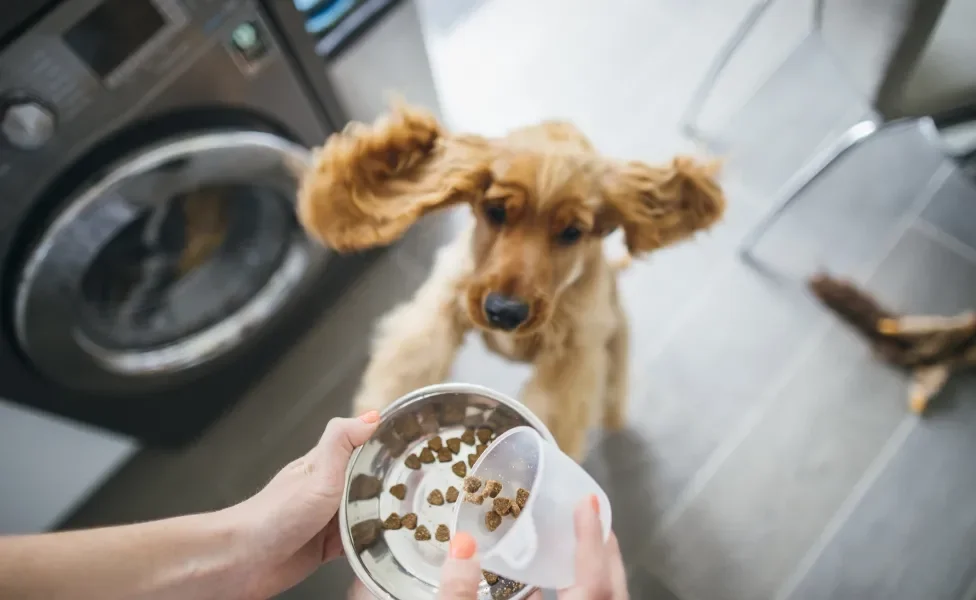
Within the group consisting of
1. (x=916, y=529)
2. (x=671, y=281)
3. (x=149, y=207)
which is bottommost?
(x=916, y=529)

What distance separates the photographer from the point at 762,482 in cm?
116

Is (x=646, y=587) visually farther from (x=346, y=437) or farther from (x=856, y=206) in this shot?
(x=856, y=206)

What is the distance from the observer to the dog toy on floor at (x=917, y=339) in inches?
46.5

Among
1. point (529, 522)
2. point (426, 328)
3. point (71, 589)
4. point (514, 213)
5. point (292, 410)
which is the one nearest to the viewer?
point (529, 522)

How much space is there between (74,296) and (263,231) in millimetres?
320

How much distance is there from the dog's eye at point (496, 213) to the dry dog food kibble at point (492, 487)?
0.33 m

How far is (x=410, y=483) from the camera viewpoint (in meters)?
0.72

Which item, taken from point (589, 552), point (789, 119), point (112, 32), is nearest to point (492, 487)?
point (589, 552)

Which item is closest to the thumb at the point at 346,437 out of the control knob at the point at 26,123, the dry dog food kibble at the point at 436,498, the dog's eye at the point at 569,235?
the dry dog food kibble at the point at 436,498

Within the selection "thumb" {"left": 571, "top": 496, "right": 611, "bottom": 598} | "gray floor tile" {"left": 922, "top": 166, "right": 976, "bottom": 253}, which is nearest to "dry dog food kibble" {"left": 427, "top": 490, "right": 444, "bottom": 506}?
"thumb" {"left": 571, "top": 496, "right": 611, "bottom": 598}

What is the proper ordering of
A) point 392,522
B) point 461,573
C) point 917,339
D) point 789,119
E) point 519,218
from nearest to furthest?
point 461,573
point 392,522
point 519,218
point 917,339
point 789,119

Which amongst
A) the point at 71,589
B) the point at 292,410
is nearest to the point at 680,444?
the point at 292,410

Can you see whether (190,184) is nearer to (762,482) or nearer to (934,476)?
(762,482)

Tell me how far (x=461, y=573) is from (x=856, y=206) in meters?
1.21
